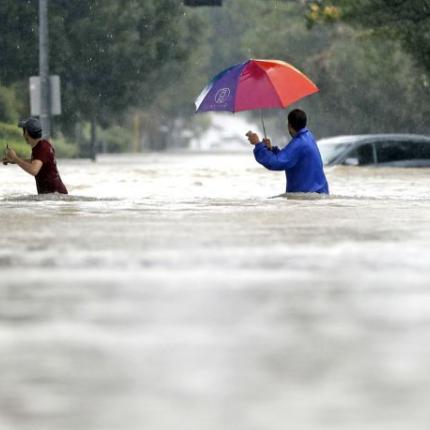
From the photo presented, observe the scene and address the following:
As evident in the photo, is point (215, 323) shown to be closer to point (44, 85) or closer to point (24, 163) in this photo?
point (24, 163)

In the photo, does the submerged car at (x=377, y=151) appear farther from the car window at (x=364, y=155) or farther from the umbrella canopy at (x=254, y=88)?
the umbrella canopy at (x=254, y=88)

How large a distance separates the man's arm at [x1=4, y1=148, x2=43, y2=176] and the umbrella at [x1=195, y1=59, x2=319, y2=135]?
234 cm

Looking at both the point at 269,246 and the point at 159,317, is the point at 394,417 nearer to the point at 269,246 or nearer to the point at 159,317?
the point at 159,317

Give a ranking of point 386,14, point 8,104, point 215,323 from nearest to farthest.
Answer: point 215,323, point 386,14, point 8,104

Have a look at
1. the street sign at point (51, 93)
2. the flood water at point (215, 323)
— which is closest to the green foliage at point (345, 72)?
the street sign at point (51, 93)

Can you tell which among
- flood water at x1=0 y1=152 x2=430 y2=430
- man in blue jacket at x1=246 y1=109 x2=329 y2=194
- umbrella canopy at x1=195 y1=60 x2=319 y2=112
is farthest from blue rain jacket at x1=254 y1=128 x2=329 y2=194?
flood water at x1=0 y1=152 x2=430 y2=430

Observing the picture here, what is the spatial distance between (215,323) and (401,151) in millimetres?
26476

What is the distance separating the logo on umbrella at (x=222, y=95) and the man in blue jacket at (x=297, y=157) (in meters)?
1.61

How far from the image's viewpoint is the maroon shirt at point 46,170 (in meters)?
18.6

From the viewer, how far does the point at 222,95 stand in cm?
2027

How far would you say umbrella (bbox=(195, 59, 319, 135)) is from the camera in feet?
65.2

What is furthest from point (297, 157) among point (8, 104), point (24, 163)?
point (8, 104)

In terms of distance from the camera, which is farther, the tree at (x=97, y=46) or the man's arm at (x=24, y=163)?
the tree at (x=97, y=46)

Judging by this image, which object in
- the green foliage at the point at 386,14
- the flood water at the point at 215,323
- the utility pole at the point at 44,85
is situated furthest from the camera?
the utility pole at the point at 44,85
